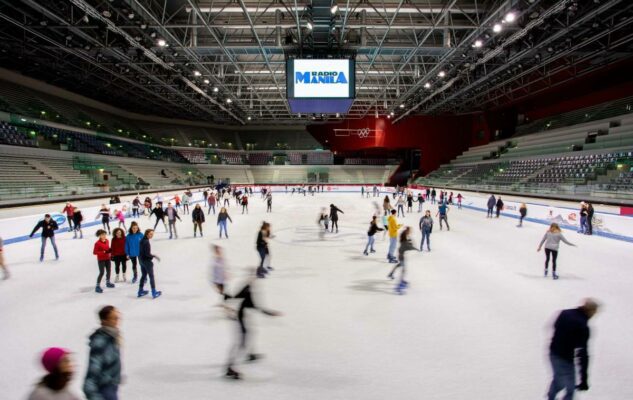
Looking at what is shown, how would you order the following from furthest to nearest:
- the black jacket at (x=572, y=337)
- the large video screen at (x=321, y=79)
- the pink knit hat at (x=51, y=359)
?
the large video screen at (x=321, y=79) < the black jacket at (x=572, y=337) < the pink knit hat at (x=51, y=359)

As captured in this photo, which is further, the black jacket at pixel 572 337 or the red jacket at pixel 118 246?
the red jacket at pixel 118 246

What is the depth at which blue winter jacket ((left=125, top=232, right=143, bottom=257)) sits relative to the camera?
23.6 ft

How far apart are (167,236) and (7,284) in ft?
21.0

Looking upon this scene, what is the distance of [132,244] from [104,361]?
494 centimetres

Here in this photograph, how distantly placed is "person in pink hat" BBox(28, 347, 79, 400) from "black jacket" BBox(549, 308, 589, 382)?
13.2 ft

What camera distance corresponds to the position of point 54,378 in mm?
2066

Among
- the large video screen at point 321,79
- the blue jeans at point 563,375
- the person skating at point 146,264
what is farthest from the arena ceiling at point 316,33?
the blue jeans at point 563,375

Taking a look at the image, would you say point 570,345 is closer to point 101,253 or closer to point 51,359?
point 51,359

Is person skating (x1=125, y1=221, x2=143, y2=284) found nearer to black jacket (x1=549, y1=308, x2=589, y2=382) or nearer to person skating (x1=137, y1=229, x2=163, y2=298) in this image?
person skating (x1=137, y1=229, x2=163, y2=298)

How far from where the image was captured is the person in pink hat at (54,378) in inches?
80.2

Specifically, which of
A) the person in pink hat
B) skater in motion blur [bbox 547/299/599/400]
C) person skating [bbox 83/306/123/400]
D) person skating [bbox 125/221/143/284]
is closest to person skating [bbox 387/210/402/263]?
skater in motion blur [bbox 547/299/599/400]

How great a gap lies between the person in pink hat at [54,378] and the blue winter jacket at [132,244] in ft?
18.1

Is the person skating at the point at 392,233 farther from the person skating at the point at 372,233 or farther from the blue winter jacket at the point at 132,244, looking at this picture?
the blue winter jacket at the point at 132,244

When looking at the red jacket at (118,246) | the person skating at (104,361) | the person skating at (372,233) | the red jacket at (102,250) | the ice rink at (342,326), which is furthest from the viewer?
the person skating at (372,233)
